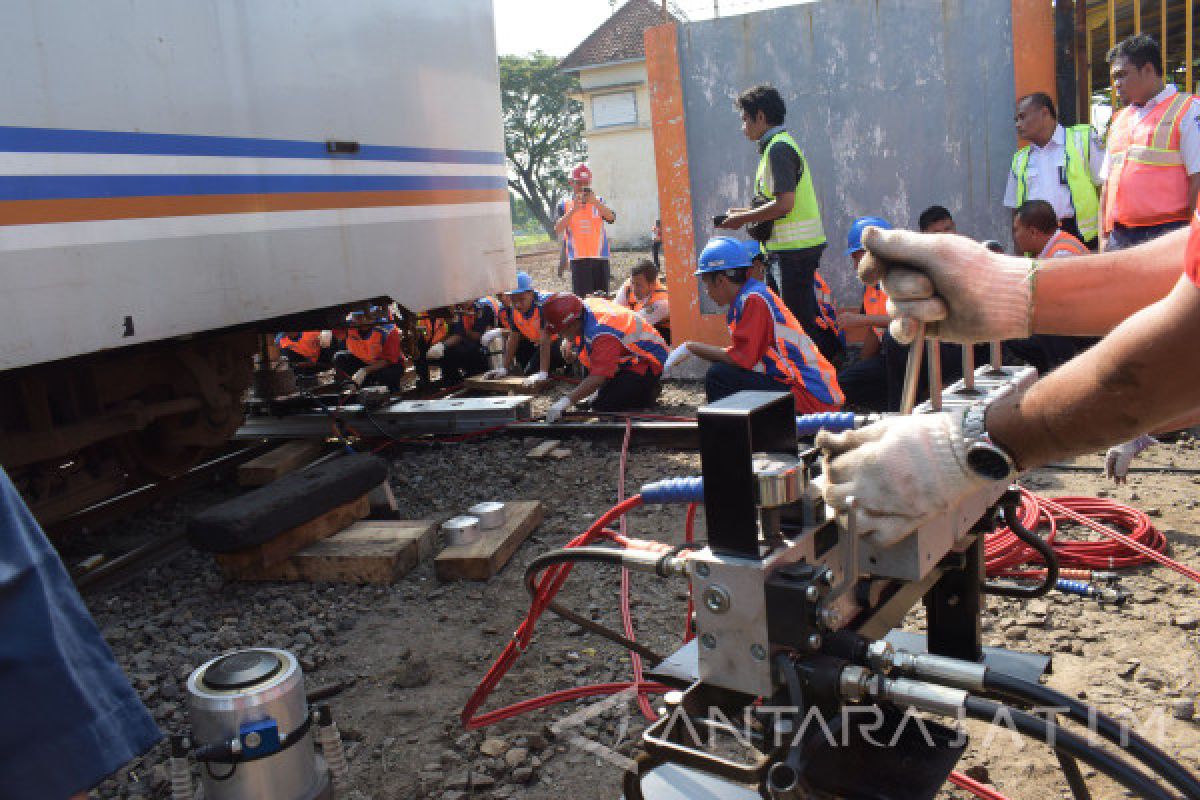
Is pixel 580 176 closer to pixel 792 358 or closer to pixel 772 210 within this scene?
pixel 772 210

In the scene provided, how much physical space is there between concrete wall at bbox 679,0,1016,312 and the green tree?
3849 cm

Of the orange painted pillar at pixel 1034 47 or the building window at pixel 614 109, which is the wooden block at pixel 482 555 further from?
the building window at pixel 614 109

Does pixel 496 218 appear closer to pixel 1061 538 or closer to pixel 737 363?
pixel 737 363

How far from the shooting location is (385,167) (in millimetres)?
5172

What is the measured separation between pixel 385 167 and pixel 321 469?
1831 mm

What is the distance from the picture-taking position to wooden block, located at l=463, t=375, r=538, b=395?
7.69 m

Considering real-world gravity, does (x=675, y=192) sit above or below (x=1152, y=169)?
above

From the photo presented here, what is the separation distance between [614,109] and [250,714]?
1127 inches

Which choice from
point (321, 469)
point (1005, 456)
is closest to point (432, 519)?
point (321, 469)

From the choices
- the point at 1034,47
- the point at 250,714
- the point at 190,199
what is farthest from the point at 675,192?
the point at 250,714

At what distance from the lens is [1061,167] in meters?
6.14

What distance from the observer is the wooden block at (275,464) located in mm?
5297

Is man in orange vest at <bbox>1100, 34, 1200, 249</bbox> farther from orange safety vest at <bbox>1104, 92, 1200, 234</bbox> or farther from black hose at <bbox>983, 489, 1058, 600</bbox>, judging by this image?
black hose at <bbox>983, 489, 1058, 600</bbox>

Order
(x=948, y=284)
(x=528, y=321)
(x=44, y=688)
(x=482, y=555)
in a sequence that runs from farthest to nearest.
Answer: (x=528, y=321), (x=482, y=555), (x=948, y=284), (x=44, y=688)
